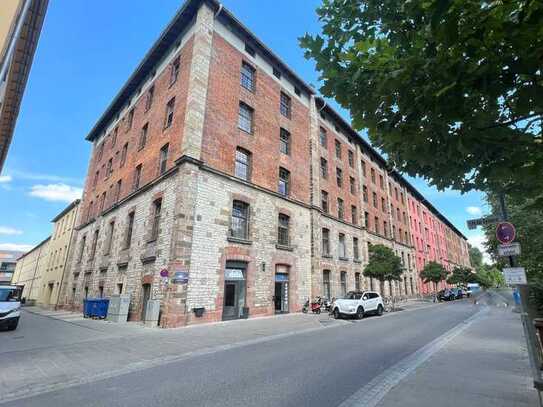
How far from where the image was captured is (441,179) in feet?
13.9

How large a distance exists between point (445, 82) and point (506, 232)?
375 cm

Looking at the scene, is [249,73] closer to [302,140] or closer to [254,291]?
[302,140]

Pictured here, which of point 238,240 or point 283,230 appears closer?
point 238,240

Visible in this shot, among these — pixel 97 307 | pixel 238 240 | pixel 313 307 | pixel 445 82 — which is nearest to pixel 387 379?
pixel 445 82

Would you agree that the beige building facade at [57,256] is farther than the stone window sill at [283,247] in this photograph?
Yes

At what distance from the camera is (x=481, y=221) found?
6.55 m

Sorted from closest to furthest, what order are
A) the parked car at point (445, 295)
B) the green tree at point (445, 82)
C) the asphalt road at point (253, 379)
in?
the green tree at point (445, 82) → the asphalt road at point (253, 379) → the parked car at point (445, 295)

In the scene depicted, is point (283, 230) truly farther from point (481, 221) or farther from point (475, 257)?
point (475, 257)

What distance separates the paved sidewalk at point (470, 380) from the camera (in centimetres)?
438

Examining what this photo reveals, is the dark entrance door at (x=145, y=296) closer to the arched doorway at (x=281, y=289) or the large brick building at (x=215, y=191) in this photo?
the large brick building at (x=215, y=191)

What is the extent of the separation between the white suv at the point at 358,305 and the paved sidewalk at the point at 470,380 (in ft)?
26.4

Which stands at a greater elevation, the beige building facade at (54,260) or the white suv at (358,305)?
the beige building facade at (54,260)

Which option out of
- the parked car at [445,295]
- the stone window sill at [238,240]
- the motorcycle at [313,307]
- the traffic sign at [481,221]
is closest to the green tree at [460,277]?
the parked car at [445,295]

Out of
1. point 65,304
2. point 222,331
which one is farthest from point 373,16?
point 65,304
